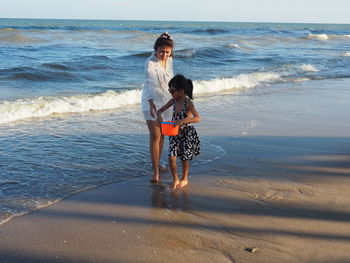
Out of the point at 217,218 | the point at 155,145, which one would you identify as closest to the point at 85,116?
the point at 155,145

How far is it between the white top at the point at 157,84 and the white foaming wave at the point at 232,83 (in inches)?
287

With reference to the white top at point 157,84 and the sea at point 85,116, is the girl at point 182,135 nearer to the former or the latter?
the white top at point 157,84

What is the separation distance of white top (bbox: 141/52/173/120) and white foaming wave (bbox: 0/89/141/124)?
3.93 m

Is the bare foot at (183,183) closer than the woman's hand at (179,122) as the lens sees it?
No

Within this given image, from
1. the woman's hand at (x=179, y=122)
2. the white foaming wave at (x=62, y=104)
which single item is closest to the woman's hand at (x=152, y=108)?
the woman's hand at (x=179, y=122)

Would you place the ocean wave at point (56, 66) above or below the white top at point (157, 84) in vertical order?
below

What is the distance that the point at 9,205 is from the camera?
13.6 feet

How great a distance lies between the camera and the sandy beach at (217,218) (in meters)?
3.30

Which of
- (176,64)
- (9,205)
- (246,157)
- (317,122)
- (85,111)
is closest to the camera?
(9,205)

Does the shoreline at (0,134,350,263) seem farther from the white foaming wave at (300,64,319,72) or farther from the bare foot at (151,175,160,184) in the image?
the white foaming wave at (300,64,319,72)

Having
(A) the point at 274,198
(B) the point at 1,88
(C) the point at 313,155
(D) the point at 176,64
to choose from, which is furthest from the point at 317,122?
(D) the point at 176,64

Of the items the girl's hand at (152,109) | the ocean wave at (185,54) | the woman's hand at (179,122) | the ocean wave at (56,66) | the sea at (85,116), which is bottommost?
the sea at (85,116)

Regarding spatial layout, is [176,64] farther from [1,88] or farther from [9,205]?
[9,205]

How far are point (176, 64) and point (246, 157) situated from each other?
44.4 ft
